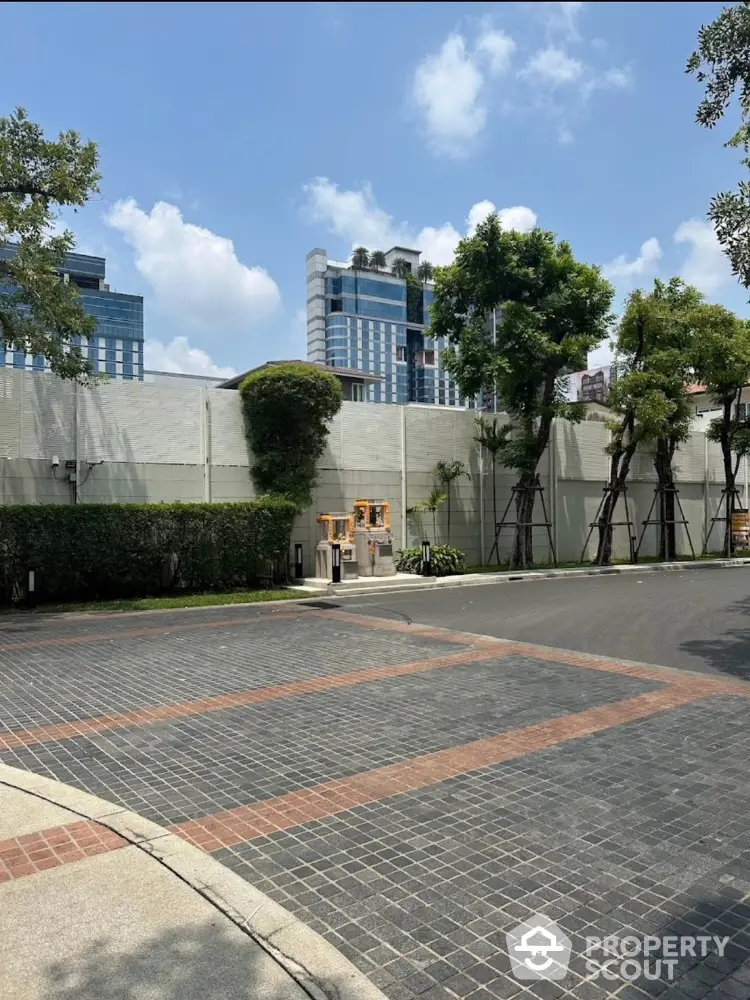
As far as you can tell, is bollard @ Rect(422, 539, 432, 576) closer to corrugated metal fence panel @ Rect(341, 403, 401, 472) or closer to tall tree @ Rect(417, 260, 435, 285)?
corrugated metal fence panel @ Rect(341, 403, 401, 472)

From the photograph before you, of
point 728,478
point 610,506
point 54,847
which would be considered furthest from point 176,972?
point 728,478

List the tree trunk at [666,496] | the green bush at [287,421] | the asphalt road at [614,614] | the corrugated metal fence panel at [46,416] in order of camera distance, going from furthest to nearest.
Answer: the tree trunk at [666,496] → the green bush at [287,421] → the corrugated metal fence panel at [46,416] → the asphalt road at [614,614]

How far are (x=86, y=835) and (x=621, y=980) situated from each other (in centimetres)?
286

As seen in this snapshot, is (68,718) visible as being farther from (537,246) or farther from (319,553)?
(537,246)

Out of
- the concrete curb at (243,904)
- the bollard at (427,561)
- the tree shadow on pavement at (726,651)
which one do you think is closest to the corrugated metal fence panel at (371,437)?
the bollard at (427,561)

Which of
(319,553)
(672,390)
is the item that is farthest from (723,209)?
(672,390)

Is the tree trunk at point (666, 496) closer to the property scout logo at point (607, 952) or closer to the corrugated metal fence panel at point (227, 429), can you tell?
the corrugated metal fence panel at point (227, 429)

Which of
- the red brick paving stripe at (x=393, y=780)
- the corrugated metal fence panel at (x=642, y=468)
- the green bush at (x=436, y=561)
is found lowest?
the red brick paving stripe at (x=393, y=780)

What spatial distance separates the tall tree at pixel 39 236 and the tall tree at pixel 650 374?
54.6ft

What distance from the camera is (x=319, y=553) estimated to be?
19.8 metres

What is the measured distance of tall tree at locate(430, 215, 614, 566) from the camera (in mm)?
22297

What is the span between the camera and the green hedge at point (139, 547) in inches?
597

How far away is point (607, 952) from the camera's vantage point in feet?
10.2

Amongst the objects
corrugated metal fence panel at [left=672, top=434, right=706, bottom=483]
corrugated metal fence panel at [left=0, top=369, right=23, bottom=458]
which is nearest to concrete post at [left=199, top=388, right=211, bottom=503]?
corrugated metal fence panel at [left=0, top=369, right=23, bottom=458]
